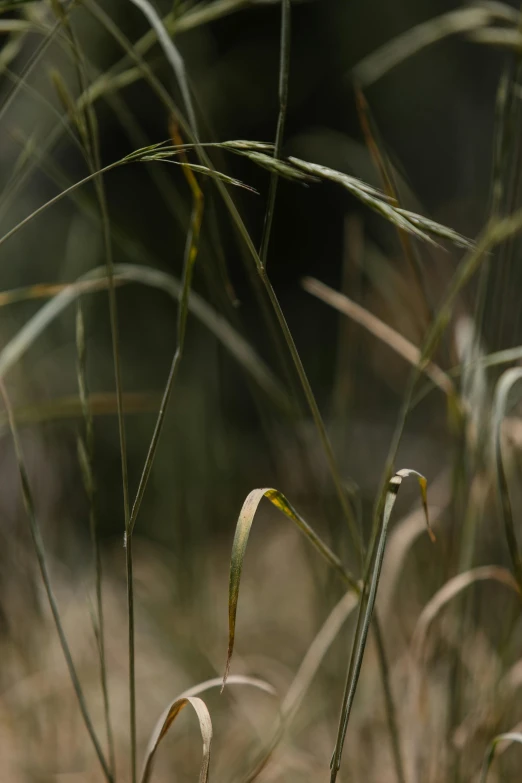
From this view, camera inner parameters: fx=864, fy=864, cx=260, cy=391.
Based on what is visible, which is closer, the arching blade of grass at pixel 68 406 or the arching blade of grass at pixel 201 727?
the arching blade of grass at pixel 201 727

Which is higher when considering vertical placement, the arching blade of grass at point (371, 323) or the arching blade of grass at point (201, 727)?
the arching blade of grass at point (371, 323)

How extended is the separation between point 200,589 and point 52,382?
0.61m

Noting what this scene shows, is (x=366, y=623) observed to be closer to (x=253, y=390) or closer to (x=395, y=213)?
(x=395, y=213)

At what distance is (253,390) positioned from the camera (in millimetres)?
684

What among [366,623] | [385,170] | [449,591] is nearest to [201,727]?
[366,623]

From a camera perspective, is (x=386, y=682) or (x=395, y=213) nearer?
(x=395, y=213)

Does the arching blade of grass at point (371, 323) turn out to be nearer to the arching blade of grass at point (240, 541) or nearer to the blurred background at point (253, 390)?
the blurred background at point (253, 390)

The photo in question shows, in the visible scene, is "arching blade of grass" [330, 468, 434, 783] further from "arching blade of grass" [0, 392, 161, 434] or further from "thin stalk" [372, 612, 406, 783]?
"arching blade of grass" [0, 392, 161, 434]

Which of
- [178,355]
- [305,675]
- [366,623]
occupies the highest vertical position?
[178,355]

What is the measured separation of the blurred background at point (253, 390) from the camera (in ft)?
1.83

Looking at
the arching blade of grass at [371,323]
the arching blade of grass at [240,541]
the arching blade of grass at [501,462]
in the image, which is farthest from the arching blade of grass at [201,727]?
the arching blade of grass at [371,323]

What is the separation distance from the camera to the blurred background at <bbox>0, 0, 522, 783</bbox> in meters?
0.56

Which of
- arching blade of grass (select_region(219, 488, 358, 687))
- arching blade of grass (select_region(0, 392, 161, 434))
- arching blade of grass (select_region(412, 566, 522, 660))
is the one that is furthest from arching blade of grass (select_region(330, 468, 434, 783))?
arching blade of grass (select_region(0, 392, 161, 434))

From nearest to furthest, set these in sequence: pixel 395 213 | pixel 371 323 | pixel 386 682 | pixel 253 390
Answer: pixel 395 213 < pixel 386 682 < pixel 371 323 < pixel 253 390
